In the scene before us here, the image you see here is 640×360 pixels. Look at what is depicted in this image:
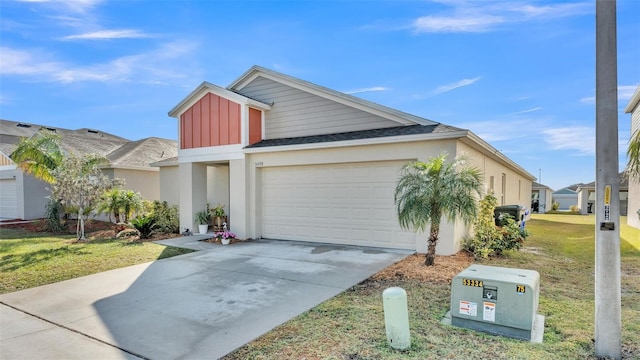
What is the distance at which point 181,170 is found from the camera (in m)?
12.3

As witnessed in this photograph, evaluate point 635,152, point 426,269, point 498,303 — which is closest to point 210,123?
point 426,269

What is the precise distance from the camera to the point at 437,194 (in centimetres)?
642

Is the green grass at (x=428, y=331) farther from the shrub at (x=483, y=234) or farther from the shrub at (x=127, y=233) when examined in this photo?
the shrub at (x=127, y=233)

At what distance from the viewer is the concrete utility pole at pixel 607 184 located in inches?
124

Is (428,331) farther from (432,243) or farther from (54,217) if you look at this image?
(54,217)

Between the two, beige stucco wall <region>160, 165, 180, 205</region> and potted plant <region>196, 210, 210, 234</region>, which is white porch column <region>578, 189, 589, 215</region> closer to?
potted plant <region>196, 210, 210, 234</region>

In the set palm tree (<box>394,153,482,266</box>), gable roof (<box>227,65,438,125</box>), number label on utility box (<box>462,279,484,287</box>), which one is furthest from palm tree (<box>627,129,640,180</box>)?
gable roof (<box>227,65,438,125</box>)

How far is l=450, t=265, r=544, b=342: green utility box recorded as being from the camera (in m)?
3.61

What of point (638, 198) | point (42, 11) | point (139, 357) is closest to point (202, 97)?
point (42, 11)

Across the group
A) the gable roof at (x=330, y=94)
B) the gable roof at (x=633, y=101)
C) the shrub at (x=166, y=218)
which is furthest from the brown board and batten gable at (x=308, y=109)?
the gable roof at (x=633, y=101)

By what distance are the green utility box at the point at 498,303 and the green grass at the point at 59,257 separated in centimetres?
706

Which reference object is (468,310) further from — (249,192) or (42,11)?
(42,11)

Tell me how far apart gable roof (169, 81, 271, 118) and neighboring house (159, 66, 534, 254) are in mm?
36

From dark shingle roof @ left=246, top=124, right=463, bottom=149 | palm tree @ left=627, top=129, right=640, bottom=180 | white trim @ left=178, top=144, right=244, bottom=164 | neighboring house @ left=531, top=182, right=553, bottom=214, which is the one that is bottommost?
neighboring house @ left=531, top=182, right=553, bottom=214
